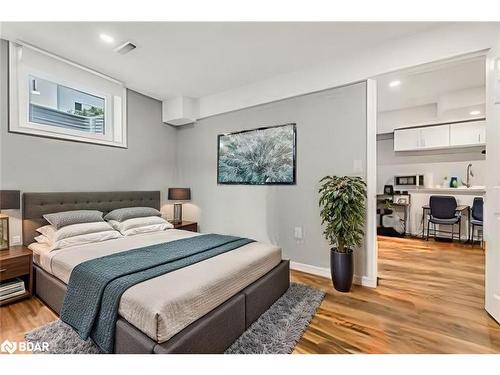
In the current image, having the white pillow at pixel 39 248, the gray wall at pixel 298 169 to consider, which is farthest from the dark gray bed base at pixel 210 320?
the gray wall at pixel 298 169

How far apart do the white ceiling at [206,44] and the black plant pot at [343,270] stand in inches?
88.1

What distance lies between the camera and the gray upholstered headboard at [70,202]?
2627 millimetres

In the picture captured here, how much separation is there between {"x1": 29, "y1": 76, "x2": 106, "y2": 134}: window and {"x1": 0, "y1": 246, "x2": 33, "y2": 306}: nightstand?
1.47 meters

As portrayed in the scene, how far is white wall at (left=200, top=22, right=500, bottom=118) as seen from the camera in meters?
2.16

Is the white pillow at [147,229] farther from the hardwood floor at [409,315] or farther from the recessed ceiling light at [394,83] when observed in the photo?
the recessed ceiling light at [394,83]

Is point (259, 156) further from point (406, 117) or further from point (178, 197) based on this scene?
point (406, 117)

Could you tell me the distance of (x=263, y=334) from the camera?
5.76ft

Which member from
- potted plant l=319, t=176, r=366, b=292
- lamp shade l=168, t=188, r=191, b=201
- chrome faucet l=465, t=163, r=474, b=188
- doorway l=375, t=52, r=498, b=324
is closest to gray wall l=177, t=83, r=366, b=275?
lamp shade l=168, t=188, r=191, b=201

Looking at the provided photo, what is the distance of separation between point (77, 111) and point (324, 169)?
3.35 m

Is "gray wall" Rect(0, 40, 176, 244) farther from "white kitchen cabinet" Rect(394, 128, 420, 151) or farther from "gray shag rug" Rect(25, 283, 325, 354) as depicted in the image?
"white kitchen cabinet" Rect(394, 128, 420, 151)

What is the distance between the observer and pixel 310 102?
10.2 feet

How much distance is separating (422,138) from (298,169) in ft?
11.4

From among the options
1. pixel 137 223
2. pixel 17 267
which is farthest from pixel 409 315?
pixel 17 267
